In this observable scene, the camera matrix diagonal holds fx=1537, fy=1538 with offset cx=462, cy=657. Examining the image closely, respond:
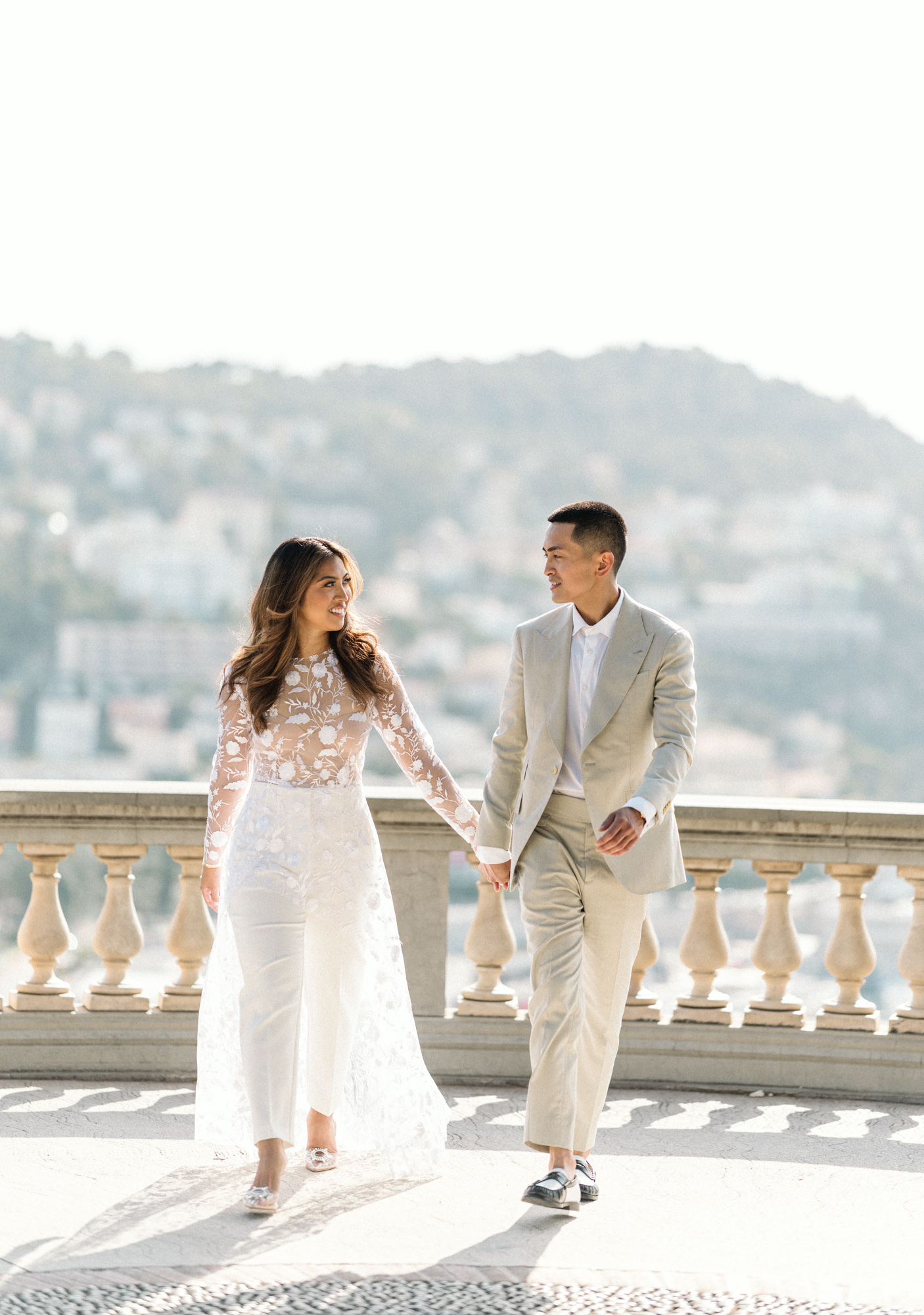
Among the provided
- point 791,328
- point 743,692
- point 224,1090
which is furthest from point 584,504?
point 791,328

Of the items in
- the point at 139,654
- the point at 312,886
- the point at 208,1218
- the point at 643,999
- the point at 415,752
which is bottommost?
the point at 208,1218

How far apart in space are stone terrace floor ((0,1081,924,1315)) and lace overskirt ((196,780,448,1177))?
12 centimetres

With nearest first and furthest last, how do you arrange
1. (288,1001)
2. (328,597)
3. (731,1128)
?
(288,1001)
(328,597)
(731,1128)

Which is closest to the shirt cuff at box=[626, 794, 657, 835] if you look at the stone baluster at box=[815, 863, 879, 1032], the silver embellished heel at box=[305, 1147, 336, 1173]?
the silver embellished heel at box=[305, 1147, 336, 1173]

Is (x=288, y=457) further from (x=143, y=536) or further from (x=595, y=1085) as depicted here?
(x=595, y=1085)

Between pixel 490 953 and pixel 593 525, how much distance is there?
6.32 feet

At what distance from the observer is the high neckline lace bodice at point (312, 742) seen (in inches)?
164

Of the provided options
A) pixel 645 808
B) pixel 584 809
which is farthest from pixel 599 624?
pixel 645 808

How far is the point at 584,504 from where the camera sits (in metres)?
3.96

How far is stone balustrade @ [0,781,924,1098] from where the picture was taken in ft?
17.0

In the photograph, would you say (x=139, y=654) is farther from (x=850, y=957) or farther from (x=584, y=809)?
(x=584, y=809)

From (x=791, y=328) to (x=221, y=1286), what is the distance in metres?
120

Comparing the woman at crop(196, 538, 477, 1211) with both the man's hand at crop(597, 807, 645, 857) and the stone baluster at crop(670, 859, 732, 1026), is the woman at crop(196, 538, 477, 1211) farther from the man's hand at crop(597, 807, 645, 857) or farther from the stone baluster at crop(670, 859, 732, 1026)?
the stone baluster at crop(670, 859, 732, 1026)

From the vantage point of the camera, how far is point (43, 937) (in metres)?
5.20
